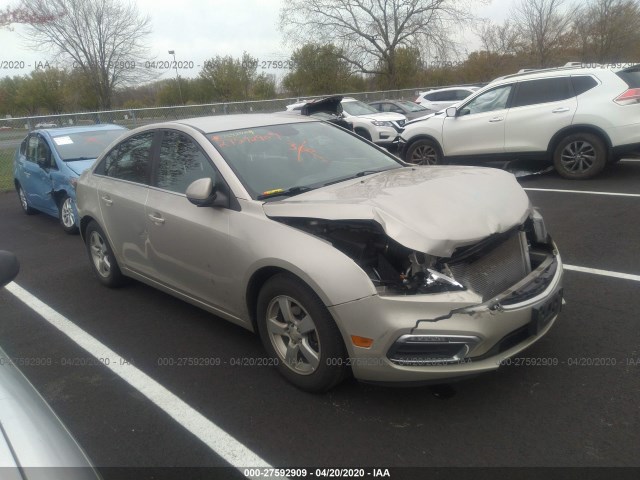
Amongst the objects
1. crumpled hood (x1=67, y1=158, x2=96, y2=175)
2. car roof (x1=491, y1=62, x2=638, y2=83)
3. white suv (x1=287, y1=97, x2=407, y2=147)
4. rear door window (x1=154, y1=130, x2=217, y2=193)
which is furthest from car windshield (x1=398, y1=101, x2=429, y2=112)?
rear door window (x1=154, y1=130, x2=217, y2=193)

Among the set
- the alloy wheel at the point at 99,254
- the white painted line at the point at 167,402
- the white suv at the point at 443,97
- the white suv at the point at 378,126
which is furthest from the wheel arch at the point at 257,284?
the white suv at the point at 443,97

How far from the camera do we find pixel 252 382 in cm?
339

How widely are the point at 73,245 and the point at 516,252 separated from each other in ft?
20.2

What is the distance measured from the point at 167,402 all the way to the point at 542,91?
25.9 ft

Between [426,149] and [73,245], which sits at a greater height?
[426,149]

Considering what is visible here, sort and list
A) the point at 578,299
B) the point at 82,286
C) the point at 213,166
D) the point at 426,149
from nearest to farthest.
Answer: the point at 213,166, the point at 578,299, the point at 82,286, the point at 426,149

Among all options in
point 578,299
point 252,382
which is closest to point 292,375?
point 252,382

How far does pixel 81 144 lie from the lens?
7.98 m

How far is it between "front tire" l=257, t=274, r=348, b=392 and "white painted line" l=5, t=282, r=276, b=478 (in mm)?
570

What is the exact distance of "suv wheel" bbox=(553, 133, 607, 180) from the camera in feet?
26.6

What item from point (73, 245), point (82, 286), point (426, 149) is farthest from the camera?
point (426, 149)

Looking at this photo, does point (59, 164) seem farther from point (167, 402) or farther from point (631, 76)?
point (631, 76)

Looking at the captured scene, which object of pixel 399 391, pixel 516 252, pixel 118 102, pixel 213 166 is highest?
pixel 118 102

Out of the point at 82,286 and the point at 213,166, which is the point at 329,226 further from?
the point at 82,286
